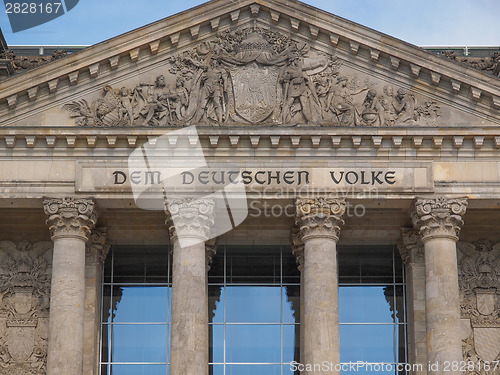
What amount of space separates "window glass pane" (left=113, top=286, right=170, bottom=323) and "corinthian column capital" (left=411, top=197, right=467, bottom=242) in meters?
9.31

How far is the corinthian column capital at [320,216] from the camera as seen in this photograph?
3694 cm

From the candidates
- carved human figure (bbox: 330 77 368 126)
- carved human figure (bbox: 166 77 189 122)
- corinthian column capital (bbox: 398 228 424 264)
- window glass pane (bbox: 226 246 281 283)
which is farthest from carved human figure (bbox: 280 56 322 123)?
window glass pane (bbox: 226 246 281 283)

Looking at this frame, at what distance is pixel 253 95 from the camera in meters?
37.8

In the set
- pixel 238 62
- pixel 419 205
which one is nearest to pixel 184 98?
pixel 238 62

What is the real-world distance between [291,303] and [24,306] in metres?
8.83

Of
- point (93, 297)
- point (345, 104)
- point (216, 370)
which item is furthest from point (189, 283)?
point (345, 104)

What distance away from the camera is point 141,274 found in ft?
135

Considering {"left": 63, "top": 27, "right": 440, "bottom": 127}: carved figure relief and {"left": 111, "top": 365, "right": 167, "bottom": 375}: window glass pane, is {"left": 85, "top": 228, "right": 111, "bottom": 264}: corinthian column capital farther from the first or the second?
{"left": 63, "top": 27, "right": 440, "bottom": 127}: carved figure relief

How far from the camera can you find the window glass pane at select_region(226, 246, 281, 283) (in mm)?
41031

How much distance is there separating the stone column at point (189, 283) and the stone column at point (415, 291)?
6.72 metres

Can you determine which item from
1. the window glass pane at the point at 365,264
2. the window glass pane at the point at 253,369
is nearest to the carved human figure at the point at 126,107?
the window glass pane at the point at 365,264

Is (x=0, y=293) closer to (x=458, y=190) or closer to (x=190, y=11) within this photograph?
(x=190, y=11)

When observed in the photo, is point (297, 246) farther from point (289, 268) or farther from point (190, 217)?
point (190, 217)

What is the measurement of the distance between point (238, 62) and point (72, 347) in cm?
1027
